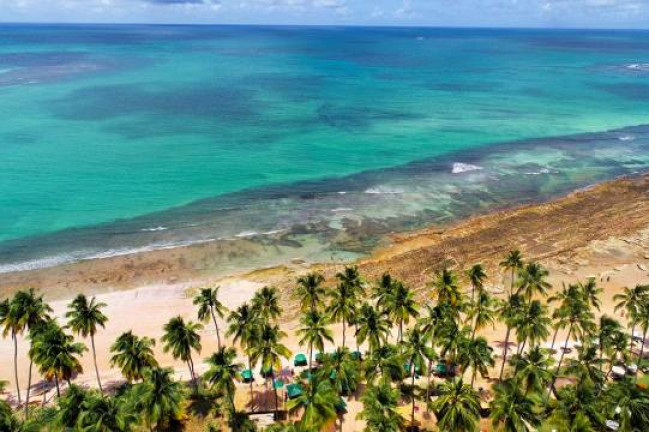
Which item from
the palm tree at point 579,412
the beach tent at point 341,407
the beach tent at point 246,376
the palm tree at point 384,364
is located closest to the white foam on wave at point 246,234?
the beach tent at point 246,376

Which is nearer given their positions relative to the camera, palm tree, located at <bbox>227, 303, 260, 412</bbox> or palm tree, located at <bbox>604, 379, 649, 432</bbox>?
palm tree, located at <bbox>604, 379, 649, 432</bbox>

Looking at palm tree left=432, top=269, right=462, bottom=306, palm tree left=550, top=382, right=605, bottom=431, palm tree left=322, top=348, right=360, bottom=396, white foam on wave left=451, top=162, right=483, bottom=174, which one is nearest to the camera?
palm tree left=550, top=382, right=605, bottom=431

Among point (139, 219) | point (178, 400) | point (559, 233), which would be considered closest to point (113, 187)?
point (139, 219)

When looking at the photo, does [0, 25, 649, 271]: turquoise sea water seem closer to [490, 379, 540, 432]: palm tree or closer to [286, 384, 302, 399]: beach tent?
[286, 384, 302, 399]: beach tent

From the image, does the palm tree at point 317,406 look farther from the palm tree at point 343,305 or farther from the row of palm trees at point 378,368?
the palm tree at point 343,305

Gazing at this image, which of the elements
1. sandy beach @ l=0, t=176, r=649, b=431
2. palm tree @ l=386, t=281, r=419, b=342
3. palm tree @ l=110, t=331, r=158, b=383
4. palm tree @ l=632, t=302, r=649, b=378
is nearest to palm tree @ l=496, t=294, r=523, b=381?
palm tree @ l=386, t=281, r=419, b=342

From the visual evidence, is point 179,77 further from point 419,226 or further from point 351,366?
point 351,366
